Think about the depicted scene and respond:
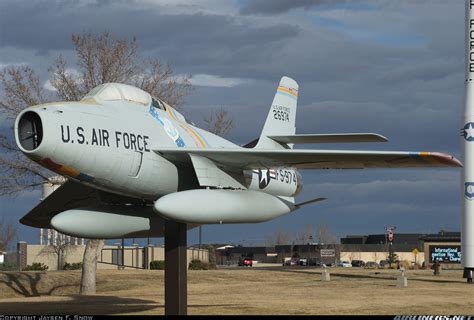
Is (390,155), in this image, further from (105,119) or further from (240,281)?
(240,281)

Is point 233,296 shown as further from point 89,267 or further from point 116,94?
point 116,94

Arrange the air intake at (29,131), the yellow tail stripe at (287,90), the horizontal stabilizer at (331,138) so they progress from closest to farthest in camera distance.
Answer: the air intake at (29,131) < the horizontal stabilizer at (331,138) < the yellow tail stripe at (287,90)

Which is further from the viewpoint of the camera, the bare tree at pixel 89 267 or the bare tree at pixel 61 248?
the bare tree at pixel 61 248

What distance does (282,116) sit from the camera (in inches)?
1097

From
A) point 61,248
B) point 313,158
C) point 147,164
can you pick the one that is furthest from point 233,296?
point 61,248

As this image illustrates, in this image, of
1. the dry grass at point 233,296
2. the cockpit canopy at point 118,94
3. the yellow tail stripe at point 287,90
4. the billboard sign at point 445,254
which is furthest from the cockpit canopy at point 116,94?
the billboard sign at point 445,254

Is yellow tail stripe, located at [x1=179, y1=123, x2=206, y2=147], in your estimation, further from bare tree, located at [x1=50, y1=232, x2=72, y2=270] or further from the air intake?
bare tree, located at [x1=50, y1=232, x2=72, y2=270]

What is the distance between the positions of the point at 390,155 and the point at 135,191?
21.2 ft

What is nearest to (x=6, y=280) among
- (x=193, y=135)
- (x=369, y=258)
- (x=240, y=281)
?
(x=240, y=281)

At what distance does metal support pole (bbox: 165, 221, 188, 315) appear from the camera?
72.0ft

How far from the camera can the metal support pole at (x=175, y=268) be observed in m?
22.0

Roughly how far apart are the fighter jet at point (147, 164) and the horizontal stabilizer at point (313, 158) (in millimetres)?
27

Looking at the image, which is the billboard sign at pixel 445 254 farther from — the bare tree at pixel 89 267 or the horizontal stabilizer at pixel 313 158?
the horizontal stabilizer at pixel 313 158

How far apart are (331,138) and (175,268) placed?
21.7ft
